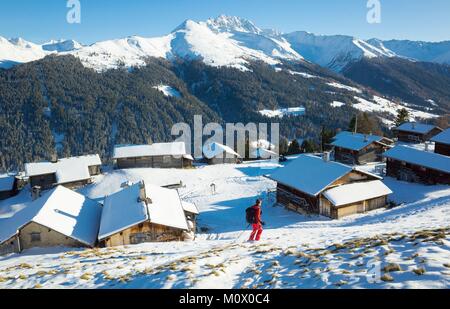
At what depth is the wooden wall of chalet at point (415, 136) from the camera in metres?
67.3

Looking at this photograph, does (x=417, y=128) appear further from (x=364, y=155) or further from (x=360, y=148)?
(x=360, y=148)

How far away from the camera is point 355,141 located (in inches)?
2309

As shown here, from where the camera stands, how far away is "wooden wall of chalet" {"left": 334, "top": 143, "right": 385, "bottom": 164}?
57.1m

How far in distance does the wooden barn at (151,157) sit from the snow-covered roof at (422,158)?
33339 millimetres

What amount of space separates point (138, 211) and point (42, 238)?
6.87 m

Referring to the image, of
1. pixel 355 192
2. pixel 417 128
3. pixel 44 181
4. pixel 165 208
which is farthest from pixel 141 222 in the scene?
pixel 417 128

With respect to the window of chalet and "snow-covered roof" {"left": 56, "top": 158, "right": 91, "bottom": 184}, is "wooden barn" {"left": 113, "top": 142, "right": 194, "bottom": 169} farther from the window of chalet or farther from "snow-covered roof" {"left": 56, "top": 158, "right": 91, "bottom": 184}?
the window of chalet

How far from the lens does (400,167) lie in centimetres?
4388

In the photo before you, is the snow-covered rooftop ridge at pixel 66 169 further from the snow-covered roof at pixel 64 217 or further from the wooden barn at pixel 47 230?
the wooden barn at pixel 47 230

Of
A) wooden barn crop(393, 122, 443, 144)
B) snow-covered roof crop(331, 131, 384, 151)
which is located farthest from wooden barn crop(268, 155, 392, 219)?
wooden barn crop(393, 122, 443, 144)

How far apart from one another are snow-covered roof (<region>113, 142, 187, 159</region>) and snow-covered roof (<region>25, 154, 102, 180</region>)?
14.2 feet

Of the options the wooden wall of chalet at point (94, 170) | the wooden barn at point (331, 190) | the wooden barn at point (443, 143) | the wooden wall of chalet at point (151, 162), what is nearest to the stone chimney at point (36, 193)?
the wooden wall of chalet at point (94, 170)
